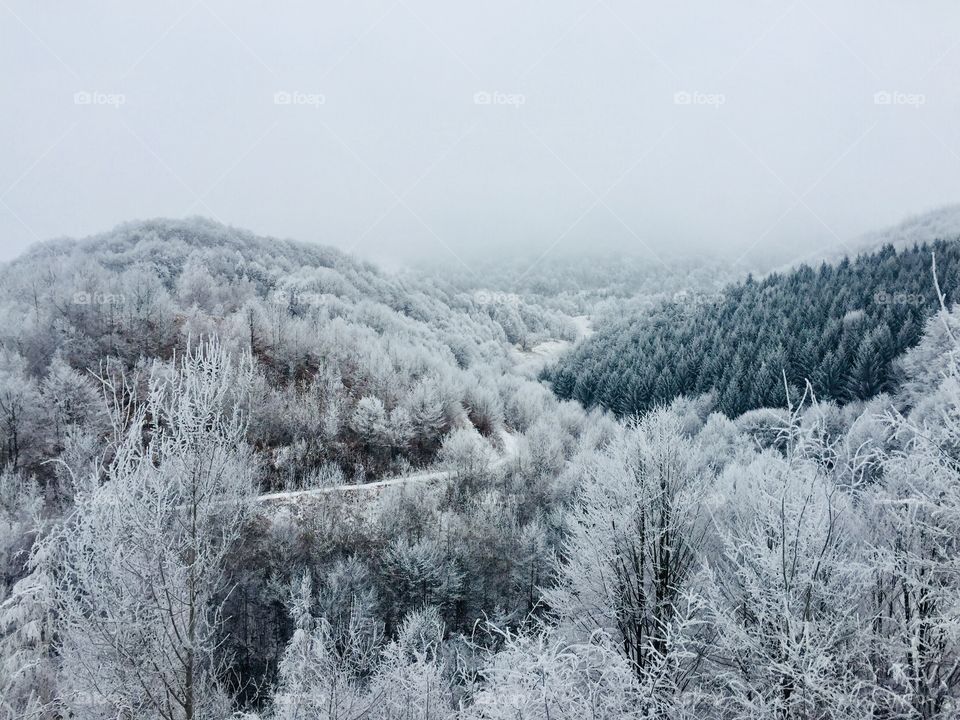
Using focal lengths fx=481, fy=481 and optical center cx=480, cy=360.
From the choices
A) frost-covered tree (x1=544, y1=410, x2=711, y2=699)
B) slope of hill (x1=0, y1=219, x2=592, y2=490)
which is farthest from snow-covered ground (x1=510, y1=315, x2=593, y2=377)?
frost-covered tree (x1=544, y1=410, x2=711, y2=699)

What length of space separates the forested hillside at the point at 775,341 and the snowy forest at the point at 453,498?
31cm

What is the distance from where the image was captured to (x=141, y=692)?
648 centimetres

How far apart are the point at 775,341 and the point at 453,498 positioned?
34.8m

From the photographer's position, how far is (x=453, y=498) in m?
28.6

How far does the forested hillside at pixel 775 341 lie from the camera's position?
1518 inches

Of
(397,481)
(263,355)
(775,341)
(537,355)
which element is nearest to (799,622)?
(397,481)

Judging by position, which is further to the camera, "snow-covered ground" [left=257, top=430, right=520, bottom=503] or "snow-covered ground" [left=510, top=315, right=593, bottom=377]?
"snow-covered ground" [left=510, top=315, right=593, bottom=377]

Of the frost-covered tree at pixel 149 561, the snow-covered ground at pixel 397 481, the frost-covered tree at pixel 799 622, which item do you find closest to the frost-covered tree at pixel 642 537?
the frost-covered tree at pixel 799 622

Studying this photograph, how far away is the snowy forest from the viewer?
6324 mm

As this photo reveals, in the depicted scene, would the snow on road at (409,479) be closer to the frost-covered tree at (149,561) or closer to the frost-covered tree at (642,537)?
the frost-covered tree at (642,537)

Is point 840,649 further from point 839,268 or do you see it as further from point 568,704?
point 839,268

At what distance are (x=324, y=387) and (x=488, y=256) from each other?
386ft

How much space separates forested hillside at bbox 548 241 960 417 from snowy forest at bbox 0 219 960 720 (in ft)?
1.01

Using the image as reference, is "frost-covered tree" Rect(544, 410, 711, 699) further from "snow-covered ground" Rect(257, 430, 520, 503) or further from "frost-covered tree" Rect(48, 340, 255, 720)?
"snow-covered ground" Rect(257, 430, 520, 503)
